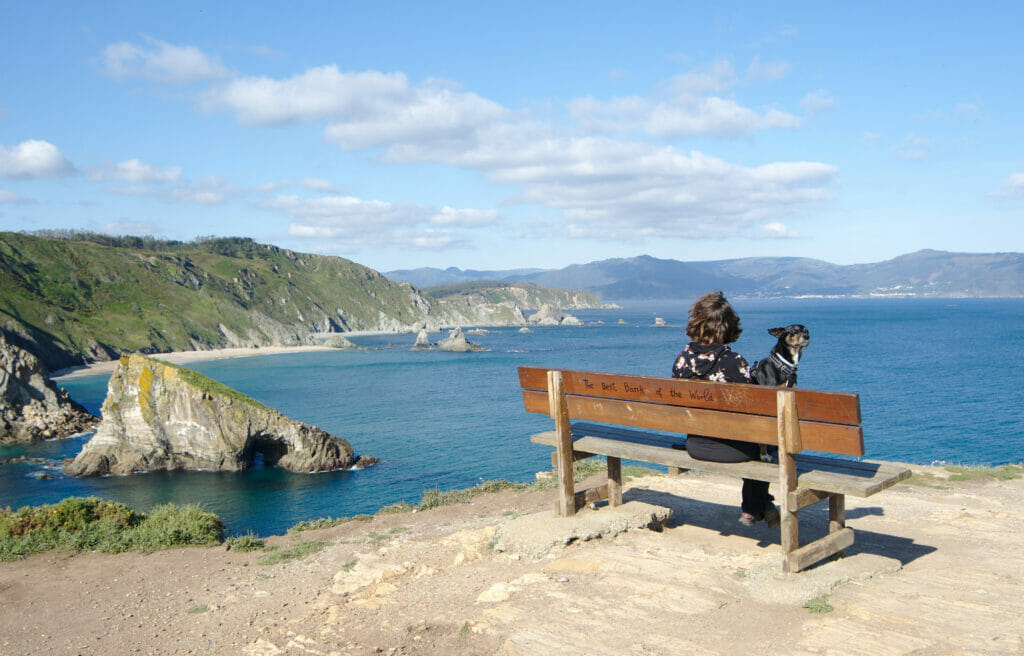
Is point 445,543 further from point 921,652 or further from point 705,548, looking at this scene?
point 921,652

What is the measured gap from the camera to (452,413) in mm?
47781

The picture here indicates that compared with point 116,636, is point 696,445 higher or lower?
higher

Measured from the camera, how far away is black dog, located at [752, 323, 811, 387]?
644 centimetres

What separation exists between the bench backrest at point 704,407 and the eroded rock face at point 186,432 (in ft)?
89.8

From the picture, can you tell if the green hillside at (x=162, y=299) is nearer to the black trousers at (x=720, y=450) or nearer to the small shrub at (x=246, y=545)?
the small shrub at (x=246, y=545)

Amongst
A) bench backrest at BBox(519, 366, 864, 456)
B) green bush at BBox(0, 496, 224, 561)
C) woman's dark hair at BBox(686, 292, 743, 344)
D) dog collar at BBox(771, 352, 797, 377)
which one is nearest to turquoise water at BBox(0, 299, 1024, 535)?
green bush at BBox(0, 496, 224, 561)

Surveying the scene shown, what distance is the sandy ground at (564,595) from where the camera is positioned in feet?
16.0

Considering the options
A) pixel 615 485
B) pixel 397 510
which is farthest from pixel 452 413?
pixel 615 485

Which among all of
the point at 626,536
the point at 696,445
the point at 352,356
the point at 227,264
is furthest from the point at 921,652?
the point at 227,264

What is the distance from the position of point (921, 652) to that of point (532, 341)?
115 m

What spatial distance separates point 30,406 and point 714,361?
50228mm

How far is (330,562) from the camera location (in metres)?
7.46

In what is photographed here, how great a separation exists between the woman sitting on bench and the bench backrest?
0.26 metres

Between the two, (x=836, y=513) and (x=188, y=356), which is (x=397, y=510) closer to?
(x=836, y=513)
